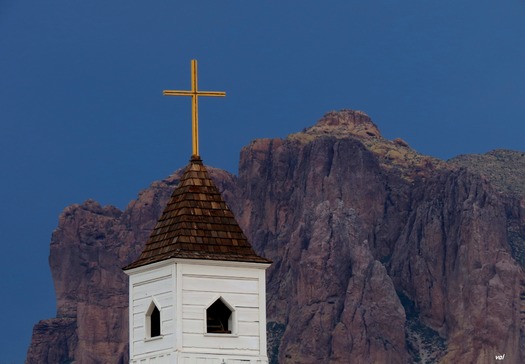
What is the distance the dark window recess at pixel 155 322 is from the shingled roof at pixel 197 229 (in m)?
0.82

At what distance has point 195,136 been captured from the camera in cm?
3416

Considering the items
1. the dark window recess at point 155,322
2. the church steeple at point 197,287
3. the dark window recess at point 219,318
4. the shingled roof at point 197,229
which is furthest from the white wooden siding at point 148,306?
the dark window recess at point 219,318

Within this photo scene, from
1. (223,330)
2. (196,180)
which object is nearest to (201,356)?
(223,330)

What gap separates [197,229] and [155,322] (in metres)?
1.69

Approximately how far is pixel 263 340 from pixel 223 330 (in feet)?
2.34

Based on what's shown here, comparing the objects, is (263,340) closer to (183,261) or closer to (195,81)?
(183,261)

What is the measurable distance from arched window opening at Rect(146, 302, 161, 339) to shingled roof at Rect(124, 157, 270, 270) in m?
0.77

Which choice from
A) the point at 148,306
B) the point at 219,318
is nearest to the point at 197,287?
the point at 219,318

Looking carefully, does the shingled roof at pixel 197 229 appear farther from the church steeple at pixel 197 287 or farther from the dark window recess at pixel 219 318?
the dark window recess at pixel 219 318

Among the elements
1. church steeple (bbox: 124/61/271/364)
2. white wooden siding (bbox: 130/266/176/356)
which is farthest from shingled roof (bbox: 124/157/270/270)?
white wooden siding (bbox: 130/266/176/356)

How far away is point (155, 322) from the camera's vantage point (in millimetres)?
33469

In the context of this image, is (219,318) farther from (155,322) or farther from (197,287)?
(155,322)

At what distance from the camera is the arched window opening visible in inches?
1310

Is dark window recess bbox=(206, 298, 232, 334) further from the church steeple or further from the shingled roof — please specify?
the shingled roof
